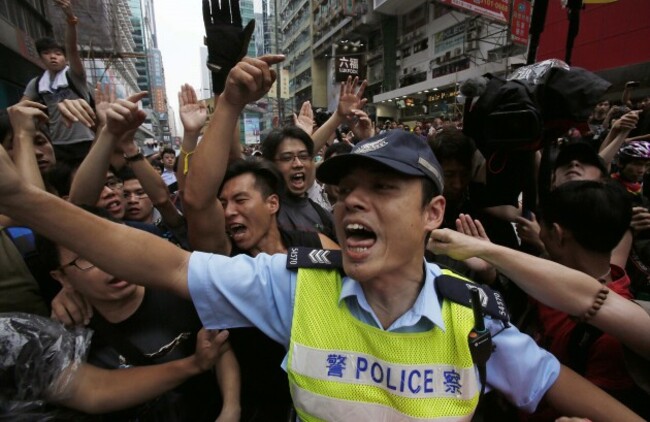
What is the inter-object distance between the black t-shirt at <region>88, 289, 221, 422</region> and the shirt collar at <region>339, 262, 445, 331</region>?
855mm

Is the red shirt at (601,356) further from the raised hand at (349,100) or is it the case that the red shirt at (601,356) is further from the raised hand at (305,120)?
the raised hand at (305,120)

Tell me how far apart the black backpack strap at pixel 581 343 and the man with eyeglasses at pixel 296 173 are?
1683 mm

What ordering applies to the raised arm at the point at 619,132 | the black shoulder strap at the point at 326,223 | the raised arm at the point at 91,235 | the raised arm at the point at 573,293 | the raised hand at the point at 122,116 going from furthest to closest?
the raised arm at the point at 619,132 → the black shoulder strap at the point at 326,223 → the raised hand at the point at 122,116 → the raised arm at the point at 573,293 → the raised arm at the point at 91,235

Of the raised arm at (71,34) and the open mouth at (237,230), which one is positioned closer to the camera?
the open mouth at (237,230)

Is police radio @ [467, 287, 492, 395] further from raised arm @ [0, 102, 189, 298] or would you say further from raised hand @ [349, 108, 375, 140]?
raised hand @ [349, 108, 375, 140]

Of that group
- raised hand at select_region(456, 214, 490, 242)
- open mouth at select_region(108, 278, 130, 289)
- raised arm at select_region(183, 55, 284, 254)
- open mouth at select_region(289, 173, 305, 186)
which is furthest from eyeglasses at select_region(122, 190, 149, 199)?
raised hand at select_region(456, 214, 490, 242)

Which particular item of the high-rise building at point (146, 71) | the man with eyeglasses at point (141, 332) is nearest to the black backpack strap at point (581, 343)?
the man with eyeglasses at point (141, 332)

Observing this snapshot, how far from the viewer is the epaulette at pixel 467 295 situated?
→ 1.25 metres

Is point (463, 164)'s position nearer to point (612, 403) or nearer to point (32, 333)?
point (612, 403)

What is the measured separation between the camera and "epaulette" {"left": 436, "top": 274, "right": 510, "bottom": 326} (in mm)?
1249

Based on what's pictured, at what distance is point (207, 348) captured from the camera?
4.94ft

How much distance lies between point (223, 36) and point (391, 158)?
1277 millimetres

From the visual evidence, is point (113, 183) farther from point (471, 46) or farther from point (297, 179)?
point (471, 46)

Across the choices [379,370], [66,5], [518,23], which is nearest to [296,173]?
[379,370]
